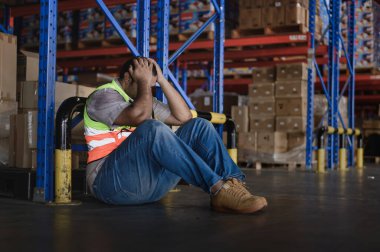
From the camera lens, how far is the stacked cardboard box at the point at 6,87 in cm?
473

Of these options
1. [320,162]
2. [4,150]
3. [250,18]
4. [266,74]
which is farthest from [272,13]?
[4,150]

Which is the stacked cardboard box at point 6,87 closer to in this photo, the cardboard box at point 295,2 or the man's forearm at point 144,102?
the man's forearm at point 144,102

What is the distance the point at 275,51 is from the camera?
35.7 ft

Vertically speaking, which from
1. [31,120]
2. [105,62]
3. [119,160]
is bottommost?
[119,160]

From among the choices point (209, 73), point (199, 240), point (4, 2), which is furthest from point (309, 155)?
point (199, 240)

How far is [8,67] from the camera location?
4.84 m

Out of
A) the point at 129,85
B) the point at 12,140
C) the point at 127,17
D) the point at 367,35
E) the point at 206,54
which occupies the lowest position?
the point at 12,140

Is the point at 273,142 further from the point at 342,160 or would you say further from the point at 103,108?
the point at 103,108

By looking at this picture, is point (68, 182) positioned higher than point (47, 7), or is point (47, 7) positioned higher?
point (47, 7)

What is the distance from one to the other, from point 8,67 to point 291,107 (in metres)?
6.00

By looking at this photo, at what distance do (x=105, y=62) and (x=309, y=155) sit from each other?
18.0ft

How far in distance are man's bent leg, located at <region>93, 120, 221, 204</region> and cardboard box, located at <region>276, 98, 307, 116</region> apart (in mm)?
6575

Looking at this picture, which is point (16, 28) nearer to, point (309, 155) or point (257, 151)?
point (257, 151)

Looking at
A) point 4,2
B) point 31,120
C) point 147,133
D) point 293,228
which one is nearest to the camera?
point 293,228
